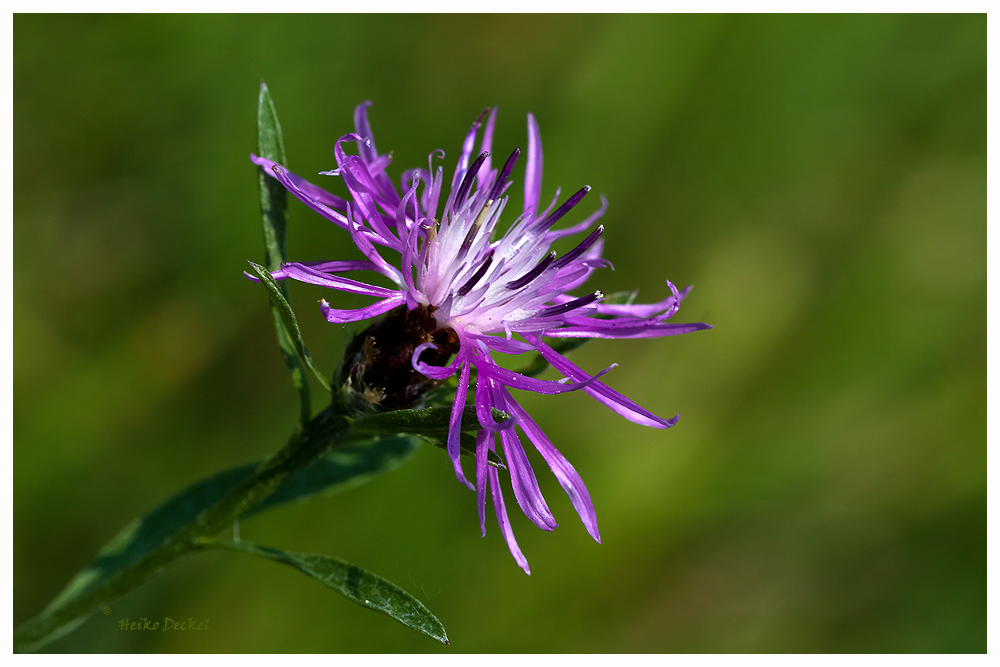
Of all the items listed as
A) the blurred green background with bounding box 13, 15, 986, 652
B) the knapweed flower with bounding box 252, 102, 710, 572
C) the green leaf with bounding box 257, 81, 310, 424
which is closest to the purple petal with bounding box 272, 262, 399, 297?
the knapweed flower with bounding box 252, 102, 710, 572

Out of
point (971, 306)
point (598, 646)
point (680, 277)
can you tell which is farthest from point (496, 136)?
point (971, 306)

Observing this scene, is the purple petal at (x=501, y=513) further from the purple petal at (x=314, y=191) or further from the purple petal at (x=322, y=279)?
the purple petal at (x=314, y=191)

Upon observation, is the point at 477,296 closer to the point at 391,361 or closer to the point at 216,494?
the point at 391,361

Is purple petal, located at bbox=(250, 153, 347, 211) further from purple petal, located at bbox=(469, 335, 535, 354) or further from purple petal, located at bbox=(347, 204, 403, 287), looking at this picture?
purple petal, located at bbox=(469, 335, 535, 354)

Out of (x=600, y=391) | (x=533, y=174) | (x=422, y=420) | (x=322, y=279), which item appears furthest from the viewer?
(x=533, y=174)

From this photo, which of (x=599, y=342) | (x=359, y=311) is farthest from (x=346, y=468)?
(x=599, y=342)

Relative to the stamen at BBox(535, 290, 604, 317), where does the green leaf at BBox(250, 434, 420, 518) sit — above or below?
below
